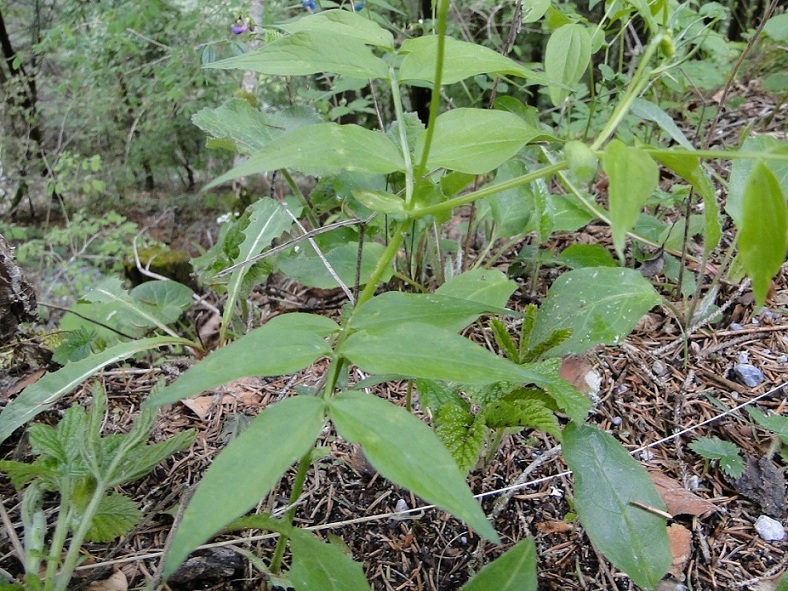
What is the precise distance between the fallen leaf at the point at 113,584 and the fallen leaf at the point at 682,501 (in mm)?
898

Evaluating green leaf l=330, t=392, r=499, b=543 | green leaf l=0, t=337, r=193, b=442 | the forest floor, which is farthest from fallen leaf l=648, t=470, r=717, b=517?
green leaf l=0, t=337, r=193, b=442

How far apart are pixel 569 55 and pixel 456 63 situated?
374mm

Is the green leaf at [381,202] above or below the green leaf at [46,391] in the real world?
above

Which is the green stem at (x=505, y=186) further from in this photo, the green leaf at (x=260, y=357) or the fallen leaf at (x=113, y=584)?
the fallen leaf at (x=113, y=584)

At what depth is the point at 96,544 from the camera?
37.9 inches

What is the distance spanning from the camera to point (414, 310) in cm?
75

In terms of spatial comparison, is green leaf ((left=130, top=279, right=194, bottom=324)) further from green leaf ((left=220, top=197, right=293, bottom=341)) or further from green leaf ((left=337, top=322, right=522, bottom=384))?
green leaf ((left=337, top=322, right=522, bottom=384))

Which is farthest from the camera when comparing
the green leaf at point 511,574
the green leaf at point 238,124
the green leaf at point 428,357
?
the green leaf at point 238,124

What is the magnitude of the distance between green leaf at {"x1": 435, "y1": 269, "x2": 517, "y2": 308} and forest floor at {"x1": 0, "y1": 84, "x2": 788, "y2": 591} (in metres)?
0.31

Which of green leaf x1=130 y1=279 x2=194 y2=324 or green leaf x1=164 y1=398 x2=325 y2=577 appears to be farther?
green leaf x1=130 y1=279 x2=194 y2=324

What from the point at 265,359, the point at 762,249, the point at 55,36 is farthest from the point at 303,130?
the point at 55,36

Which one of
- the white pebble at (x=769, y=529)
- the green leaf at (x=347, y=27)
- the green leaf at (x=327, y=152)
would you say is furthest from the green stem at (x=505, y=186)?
the white pebble at (x=769, y=529)

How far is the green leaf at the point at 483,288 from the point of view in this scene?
3.40 ft

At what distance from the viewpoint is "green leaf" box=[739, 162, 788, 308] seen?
530 mm
